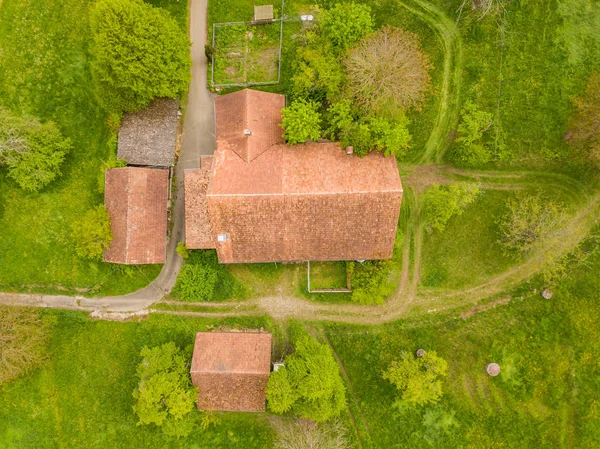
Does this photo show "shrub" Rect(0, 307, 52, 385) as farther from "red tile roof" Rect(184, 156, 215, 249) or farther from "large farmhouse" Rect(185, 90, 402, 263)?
"large farmhouse" Rect(185, 90, 402, 263)

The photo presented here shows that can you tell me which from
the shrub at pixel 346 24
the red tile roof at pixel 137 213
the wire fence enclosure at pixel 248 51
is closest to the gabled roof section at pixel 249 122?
the wire fence enclosure at pixel 248 51

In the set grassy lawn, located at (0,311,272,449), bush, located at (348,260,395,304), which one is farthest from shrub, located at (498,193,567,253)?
grassy lawn, located at (0,311,272,449)

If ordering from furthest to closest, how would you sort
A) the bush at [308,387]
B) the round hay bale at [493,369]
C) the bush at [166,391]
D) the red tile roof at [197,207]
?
the round hay bale at [493,369] → the red tile roof at [197,207] → the bush at [166,391] → the bush at [308,387]

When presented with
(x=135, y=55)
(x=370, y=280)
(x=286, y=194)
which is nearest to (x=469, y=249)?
(x=370, y=280)

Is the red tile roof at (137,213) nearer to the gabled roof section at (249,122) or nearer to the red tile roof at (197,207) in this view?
the red tile roof at (197,207)

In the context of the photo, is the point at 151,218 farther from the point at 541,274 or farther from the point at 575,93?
the point at 575,93

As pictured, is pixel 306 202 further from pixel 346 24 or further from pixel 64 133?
pixel 64 133
